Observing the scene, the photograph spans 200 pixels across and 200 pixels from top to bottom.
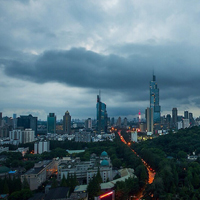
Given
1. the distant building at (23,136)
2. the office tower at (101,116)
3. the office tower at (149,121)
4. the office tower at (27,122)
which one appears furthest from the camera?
the office tower at (101,116)

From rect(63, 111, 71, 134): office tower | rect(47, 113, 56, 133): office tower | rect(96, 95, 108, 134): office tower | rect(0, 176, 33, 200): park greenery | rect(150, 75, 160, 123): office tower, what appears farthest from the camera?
rect(150, 75, 160, 123): office tower

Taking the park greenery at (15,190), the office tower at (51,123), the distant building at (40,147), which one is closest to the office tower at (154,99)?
the office tower at (51,123)

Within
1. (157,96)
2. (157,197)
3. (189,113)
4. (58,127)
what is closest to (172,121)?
(189,113)

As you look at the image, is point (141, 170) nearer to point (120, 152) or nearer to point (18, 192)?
point (18, 192)

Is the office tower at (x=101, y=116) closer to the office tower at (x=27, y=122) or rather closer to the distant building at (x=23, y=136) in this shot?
the office tower at (x=27, y=122)

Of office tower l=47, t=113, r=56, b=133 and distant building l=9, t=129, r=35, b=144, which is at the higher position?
office tower l=47, t=113, r=56, b=133

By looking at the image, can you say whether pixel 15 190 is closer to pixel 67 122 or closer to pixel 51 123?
pixel 67 122

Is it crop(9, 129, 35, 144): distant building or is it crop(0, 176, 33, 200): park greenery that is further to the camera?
crop(9, 129, 35, 144): distant building

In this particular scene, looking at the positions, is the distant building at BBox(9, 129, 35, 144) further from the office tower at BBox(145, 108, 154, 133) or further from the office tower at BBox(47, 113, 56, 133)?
the office tower at BBox(145, 108, 154, 133)

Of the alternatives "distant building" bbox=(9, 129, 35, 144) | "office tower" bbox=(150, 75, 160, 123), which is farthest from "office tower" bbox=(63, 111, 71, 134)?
"office tower" bbox=(150, 75, 160, 123)

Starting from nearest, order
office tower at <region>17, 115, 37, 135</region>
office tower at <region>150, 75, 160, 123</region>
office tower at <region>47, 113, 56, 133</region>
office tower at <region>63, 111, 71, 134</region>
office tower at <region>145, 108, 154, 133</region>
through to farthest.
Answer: office tower at <region>17, 115, 37, 135</region>
office tower at <region>145, 108, 154, 133</region>
office tower at <region>63, 111, 71, 134</region>
office tower at <region>47, 113, 56, 133</region>
office tower at <region>150, 75, 160, 123</region>

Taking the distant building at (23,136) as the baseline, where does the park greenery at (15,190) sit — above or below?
below
